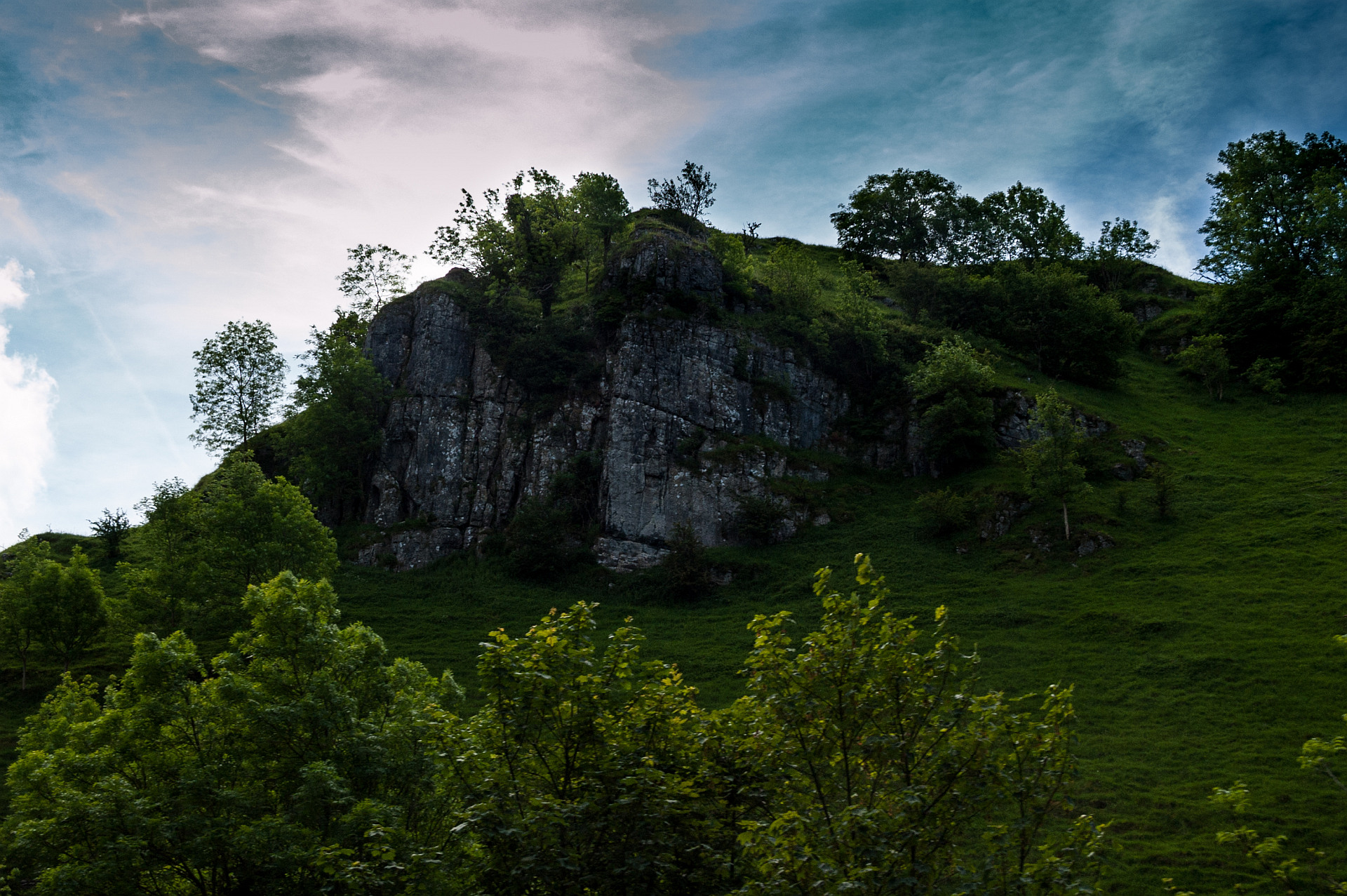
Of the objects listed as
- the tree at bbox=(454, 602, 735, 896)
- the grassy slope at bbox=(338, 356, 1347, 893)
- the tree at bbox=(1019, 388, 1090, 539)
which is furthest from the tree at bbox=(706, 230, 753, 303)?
the tree at bbox=(454, 602, 735, 896)

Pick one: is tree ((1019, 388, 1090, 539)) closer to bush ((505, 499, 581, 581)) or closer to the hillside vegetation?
the hillside vegetation

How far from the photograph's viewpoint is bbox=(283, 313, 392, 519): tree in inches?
2184

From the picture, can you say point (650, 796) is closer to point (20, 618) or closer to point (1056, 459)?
point (20, 618)

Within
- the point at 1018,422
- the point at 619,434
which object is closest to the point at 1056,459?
the point at 1018,422

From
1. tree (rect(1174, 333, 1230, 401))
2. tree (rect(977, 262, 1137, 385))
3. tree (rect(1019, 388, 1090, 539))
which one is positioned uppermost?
tree (rect(977, 262, 1137, 385))

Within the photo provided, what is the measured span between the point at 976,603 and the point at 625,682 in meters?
32.1

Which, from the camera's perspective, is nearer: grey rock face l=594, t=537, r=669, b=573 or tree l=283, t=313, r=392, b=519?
grey rock face l=594, t=537, r=669, b=573

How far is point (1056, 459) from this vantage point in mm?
43062

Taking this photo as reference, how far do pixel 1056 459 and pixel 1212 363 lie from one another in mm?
A: 28528

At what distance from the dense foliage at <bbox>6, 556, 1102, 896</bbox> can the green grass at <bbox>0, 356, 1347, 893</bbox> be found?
11.8 meters

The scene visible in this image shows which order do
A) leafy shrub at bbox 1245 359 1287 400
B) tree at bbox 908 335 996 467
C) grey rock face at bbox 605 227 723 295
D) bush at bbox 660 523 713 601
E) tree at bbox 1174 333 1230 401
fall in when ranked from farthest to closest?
tree at bbox 1174 333 1230 401, grey rock face at bbox 605 227 723 295, leafy shrub at bbox 1245 359 1287 400, tree at bbox 908 335 996 467, bush at bbox 660 523 713 601

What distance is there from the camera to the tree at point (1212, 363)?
60094 mm

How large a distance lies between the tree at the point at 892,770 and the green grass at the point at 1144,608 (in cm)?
1134

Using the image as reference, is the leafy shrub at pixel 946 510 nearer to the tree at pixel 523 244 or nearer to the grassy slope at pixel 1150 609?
the grassy slope at pixel 1150 609
